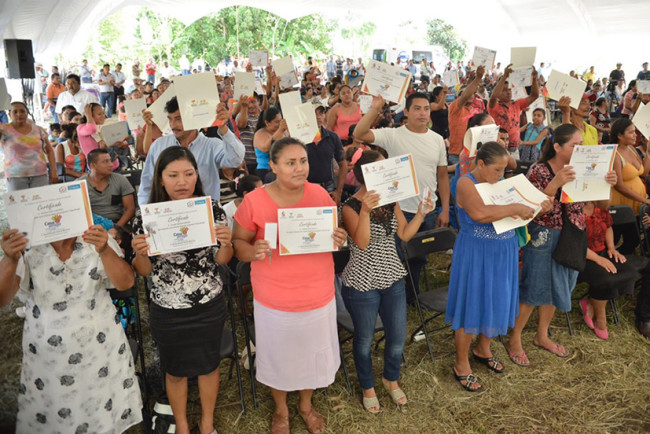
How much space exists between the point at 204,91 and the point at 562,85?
3724mm

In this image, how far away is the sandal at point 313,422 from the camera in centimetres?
335

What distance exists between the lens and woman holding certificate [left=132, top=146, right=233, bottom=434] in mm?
2766

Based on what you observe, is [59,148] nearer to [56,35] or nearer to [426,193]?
[426,193]

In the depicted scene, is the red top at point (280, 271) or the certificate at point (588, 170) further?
the certificate at point (588, 170)

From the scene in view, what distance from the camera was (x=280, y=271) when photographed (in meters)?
2.96

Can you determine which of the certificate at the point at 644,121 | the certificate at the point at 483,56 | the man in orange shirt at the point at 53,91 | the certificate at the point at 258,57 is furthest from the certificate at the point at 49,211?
the man in orange shirt at the point at 53,91

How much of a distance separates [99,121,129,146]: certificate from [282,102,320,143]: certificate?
314 centimetres

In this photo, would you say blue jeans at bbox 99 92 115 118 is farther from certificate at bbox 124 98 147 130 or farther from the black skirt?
the black skirt

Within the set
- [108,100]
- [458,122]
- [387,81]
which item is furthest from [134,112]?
[108,100]

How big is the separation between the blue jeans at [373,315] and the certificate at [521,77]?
435 centimetres

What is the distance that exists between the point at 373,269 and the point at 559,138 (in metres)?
1.84

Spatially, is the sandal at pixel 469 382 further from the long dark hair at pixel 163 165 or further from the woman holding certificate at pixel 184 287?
Result: the long dark hair at pixel 163 165

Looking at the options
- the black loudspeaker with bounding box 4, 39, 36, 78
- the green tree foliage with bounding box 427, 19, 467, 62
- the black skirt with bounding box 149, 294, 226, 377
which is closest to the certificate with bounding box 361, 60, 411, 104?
the black skirt with bounding box 149, 294, 226, 377

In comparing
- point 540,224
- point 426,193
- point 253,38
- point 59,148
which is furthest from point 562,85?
point 253,38
